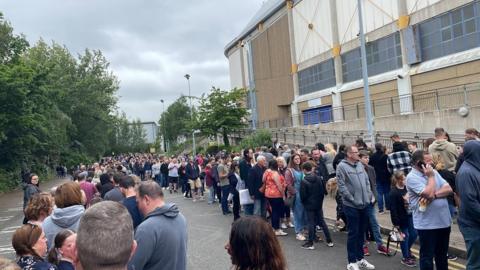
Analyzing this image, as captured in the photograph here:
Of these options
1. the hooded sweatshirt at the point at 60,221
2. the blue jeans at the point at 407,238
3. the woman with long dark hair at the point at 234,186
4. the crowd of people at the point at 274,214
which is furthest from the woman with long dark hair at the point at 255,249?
the woman with long dark hair at the point at 234,186

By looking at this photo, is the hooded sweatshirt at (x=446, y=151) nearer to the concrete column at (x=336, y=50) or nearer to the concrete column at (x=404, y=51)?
the concrete column at (x=404, y=51)

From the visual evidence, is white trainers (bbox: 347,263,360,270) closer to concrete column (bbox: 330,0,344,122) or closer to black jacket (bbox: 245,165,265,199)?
black jacket (bbox: 245,165,265,199)

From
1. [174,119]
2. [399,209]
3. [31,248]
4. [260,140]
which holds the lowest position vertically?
[399,209]

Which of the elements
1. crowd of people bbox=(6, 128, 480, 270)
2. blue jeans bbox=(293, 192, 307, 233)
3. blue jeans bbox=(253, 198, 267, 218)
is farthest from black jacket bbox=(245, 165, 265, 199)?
blue jeans bbox=(293, 192, 307, 233)

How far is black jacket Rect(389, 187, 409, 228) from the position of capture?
7.34 m

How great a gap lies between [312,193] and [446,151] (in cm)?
278

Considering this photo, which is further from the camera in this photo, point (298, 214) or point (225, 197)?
point (225, 197)

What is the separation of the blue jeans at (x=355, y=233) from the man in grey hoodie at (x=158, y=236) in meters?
3.98

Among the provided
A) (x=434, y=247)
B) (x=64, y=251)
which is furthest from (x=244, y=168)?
(x=64, y=251)

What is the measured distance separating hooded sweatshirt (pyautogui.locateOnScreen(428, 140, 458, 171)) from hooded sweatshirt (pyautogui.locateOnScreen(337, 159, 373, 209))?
2533mm

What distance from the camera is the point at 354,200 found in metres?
7.38

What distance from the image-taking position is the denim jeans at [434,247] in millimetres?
5965

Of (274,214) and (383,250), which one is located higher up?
(274,214)

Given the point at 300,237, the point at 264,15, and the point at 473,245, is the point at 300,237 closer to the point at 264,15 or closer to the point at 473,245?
the point at 473,245
